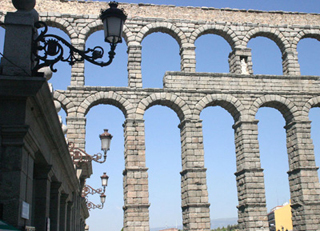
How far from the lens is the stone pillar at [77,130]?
66.3 feet

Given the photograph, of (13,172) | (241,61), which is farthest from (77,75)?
(13,172)

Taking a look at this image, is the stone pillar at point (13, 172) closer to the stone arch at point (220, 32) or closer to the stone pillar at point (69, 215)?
the stone pillar at point (69, 215)

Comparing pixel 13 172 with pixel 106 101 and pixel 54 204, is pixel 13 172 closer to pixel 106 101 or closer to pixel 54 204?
pixel 54 204

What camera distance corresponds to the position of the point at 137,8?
2328 centimetres

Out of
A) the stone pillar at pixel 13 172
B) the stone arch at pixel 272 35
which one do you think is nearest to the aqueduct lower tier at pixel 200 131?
the stone arch at pixel 272 35

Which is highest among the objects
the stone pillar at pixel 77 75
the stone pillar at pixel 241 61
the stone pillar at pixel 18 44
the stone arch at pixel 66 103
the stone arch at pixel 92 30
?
the stone arch at pixel 92 30

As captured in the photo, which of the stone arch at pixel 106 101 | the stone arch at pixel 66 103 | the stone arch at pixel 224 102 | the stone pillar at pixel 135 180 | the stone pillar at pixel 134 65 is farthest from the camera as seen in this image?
the stone arch at pixel 224 102

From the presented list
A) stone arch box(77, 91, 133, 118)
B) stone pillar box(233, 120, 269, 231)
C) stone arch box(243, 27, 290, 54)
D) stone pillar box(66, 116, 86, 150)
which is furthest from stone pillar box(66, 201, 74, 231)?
stone arch box(243, 27, 290, 54)

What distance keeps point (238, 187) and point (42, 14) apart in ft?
42.6

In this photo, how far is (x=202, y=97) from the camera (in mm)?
22234

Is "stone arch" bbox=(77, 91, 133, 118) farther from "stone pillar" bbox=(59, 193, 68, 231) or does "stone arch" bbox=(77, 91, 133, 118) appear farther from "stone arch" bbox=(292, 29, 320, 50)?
"stone pillar" bbox=(59, 193, 68, 231)

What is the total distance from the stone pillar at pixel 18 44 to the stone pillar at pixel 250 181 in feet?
53.8

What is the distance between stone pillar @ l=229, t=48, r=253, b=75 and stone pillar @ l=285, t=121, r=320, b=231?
3.60m

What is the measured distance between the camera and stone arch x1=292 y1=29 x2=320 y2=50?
78.9ft
